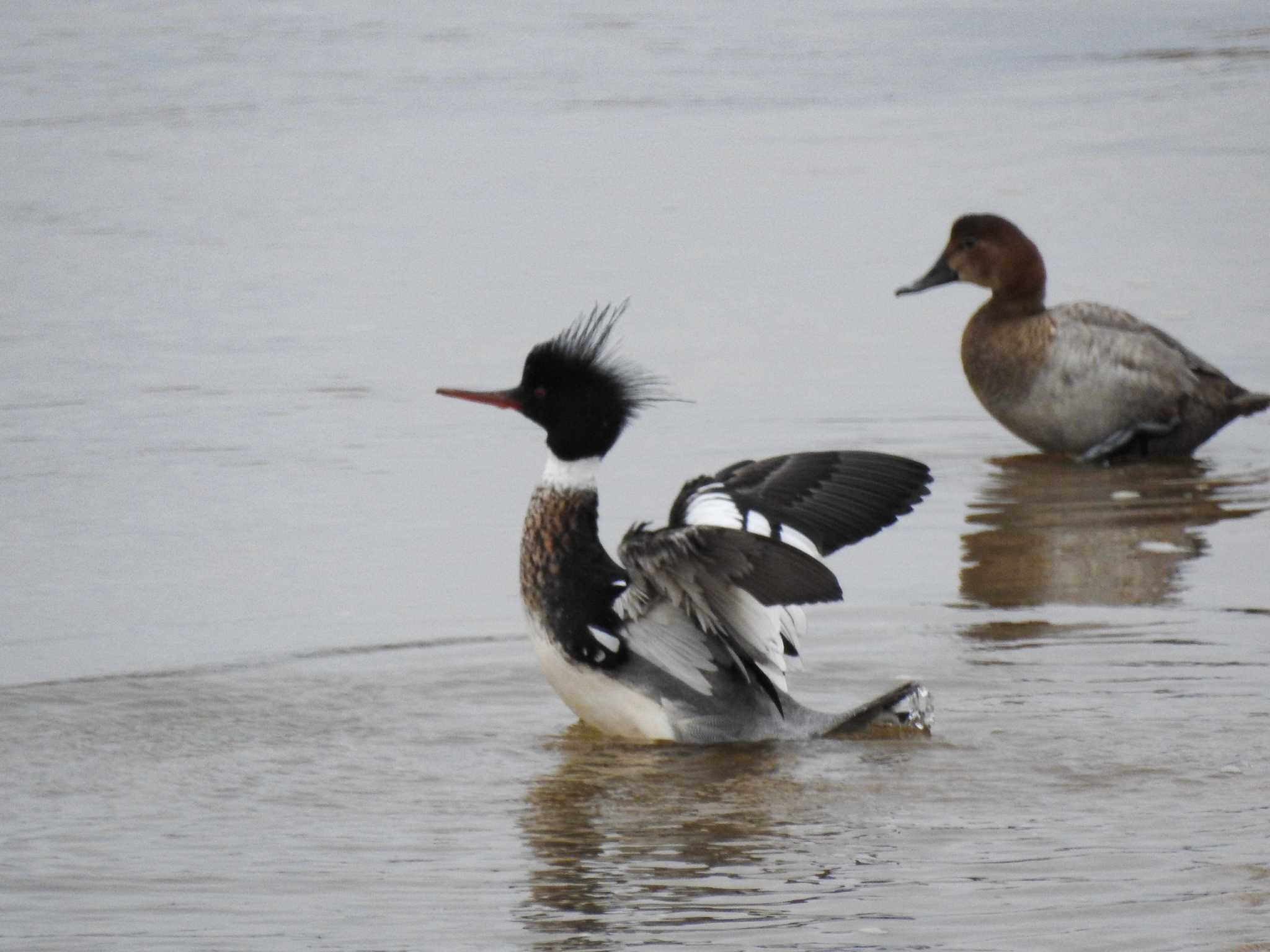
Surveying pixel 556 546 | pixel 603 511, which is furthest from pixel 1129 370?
pixel 556 546

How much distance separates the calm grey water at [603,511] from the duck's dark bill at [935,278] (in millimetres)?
439

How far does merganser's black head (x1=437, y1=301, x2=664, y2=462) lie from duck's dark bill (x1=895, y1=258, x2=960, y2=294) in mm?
3569

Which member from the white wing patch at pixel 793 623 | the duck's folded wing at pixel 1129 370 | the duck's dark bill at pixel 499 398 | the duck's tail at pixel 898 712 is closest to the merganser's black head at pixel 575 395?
the duck's dark bill at pixel 499 398

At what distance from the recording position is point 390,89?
16875mm

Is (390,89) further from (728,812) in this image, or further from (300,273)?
(728,812)

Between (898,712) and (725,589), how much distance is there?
2.28 ft

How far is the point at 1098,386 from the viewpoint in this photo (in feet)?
28.0

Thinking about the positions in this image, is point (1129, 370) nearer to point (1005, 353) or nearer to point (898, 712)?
point (1005, 353)

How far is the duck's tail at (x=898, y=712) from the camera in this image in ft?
18.0

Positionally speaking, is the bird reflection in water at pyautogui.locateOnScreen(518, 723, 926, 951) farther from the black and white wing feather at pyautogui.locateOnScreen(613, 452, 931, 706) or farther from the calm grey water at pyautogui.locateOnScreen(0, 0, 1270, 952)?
the black and white wing feather at pyautogui.locateOnScreen(613, 452, 931, 706)

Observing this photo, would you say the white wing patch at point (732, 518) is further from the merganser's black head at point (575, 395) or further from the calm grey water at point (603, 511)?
the calm grey water at point (603, 511)

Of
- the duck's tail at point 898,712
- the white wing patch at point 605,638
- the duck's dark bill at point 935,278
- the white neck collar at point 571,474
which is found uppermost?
the duck's dark bill at point 935,278

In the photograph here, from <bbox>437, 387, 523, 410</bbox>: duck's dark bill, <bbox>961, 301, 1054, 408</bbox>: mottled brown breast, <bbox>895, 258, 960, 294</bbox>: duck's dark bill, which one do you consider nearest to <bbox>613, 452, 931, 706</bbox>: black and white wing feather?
<bbox>437, 387, 523, 410</bbox>: duck's dark bill

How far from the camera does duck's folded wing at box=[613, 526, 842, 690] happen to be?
4.76 meters
